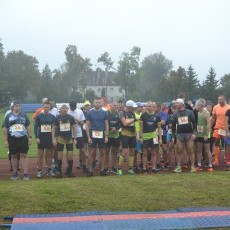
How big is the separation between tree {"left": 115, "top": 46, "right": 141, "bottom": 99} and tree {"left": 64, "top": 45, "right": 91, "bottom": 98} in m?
11.2

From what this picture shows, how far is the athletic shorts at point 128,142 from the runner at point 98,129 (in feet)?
1.62

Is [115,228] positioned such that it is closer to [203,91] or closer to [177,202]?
[177,202]

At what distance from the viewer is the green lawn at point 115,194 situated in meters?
7.72

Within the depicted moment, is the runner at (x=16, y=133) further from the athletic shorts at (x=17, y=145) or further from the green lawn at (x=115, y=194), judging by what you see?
the green lawn at (x=115, y=194)

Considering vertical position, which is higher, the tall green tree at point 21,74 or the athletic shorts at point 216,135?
the tall green tree at point 21,74

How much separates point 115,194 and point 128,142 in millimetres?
3195

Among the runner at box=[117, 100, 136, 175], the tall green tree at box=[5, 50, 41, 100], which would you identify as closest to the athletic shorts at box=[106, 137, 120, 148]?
the runner at box=[117, 100, 136, 175]

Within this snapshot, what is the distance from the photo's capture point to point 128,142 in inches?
458

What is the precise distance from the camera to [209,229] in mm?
6449

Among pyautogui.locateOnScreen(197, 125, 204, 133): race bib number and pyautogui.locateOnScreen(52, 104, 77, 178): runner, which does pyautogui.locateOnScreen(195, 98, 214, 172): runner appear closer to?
pyautogui.locateOnScreen(197, 125, 204, 133): race bib number

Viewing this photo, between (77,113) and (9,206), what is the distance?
485 centimetres

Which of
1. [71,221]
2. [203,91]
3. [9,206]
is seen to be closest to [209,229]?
[71,221]

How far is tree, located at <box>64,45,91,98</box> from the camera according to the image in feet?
308

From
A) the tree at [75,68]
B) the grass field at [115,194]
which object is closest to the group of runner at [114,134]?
the grass field at [115,194]
